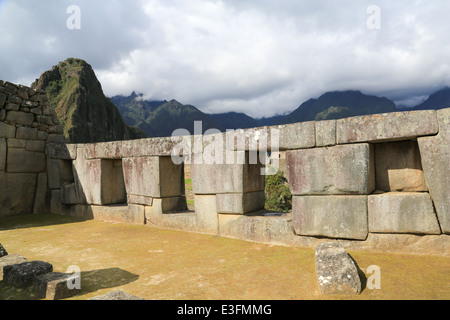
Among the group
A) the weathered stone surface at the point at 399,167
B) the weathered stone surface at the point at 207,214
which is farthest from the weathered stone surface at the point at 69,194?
the weathered stone surface at the point at 399,167

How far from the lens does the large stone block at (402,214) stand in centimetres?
411

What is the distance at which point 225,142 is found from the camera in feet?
18.6

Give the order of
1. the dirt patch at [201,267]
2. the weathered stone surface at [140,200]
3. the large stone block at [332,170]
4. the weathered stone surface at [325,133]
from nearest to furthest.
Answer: the dirt patch at [201,267] → the large stone block at [332,170] → the weathered stone surface at [325,133] → the weathered stone surface at [140,200]

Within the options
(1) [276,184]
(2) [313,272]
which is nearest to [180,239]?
(2) [313,272]

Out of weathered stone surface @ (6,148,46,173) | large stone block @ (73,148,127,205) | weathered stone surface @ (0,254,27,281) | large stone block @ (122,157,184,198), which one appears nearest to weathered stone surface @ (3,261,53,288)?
weathered stone surface @ (0,254,27,281)

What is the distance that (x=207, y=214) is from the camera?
605 centimetres

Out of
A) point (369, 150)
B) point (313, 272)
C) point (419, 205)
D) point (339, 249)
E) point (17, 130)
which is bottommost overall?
point (313, 272)

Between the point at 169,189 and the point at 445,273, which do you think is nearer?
the point at 445,273

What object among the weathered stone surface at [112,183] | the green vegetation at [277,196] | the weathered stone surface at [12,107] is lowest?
the green vegetation at [277,196]

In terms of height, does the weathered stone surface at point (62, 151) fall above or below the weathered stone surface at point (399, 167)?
above

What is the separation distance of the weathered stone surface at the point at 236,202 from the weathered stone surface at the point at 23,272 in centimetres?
299

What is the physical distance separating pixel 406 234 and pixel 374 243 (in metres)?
0.44

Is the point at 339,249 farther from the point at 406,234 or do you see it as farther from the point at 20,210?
the point at 20,210

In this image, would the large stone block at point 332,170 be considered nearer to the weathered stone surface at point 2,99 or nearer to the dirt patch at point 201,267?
the dirt patch at point 201,267
